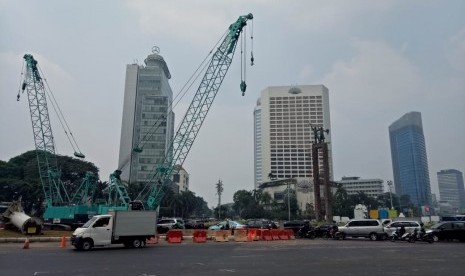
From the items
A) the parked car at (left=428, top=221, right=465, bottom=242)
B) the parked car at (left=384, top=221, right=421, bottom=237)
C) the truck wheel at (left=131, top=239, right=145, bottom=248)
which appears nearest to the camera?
the truck wheel at (left=131, top=239, right=145, bottom=248)

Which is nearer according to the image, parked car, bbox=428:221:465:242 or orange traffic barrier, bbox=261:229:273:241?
parked car, bbox=428:221:465:242

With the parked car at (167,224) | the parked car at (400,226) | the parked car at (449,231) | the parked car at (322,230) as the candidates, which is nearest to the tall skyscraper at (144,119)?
the parked car at (167,224)

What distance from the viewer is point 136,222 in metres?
26.5

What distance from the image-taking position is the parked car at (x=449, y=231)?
31.6 metres

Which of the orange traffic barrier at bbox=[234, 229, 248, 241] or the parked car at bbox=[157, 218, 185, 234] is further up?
the parked car at bbox=[157, 218, 185, 234]

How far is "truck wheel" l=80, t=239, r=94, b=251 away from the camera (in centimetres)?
2422

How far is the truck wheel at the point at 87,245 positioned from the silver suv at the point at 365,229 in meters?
22.6

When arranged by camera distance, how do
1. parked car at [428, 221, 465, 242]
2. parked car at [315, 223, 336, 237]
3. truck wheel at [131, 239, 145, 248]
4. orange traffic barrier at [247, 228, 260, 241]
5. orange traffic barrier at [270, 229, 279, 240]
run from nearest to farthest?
truck wheel at [131, 239, 145, 248] → parked car at [428, 221, 465, 242] → orange traffic barrier at [247, 228, 260, 241] → orange traffic barrier at [270, 229, 279, 240] → parked car at [315, 223, 336, 237]

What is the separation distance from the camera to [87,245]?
24.4m

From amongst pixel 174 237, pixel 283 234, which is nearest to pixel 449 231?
pixel 283 234

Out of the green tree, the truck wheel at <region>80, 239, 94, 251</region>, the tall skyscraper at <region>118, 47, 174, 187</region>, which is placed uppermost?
the tall skyscraper at <region>118, 47, 174, 187</region>

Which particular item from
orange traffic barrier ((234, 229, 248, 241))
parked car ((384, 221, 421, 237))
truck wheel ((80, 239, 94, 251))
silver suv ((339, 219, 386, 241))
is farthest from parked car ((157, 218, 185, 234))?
parked car ((384, 221, 421, 237))

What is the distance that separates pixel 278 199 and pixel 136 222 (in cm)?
13633

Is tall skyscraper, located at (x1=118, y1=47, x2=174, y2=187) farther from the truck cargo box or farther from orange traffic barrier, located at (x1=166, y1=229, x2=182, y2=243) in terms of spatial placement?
the truck cargo box
